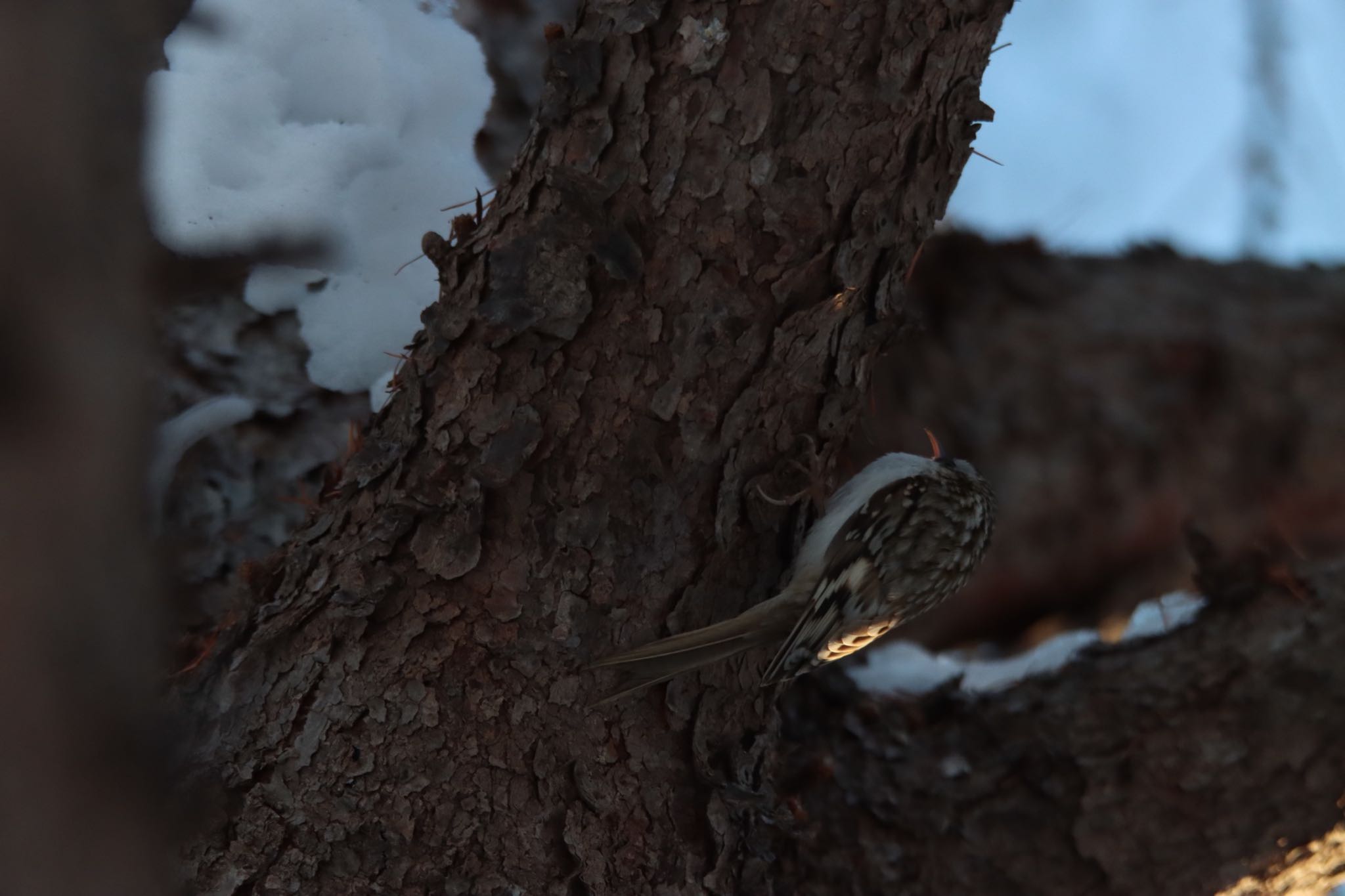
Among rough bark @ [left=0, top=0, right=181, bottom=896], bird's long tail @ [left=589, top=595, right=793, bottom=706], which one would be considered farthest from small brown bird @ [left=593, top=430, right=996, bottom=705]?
rough bark @ [left=0, top=0, right=181, bottom=896]

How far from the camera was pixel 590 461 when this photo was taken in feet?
4.55

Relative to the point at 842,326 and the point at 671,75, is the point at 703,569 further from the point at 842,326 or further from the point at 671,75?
the point at 671,75

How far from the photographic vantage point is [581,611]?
1429 millimetres

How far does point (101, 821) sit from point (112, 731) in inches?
2.7

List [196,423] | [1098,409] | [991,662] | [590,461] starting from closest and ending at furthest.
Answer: [590,461]
[196,423]
[991,662]
[1098,409]

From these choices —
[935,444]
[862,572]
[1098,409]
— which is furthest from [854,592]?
[1098,409]

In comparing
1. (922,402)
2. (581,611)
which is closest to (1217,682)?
(922,402)

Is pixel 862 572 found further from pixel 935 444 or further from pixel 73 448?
pixel 73 448

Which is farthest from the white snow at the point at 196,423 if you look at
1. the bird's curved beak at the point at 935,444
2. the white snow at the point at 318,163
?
the bird's curved beak at the point at 935,444

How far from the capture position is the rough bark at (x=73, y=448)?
495mm

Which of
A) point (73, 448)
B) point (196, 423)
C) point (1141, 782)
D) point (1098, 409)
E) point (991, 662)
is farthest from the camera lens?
point (1098, 409)

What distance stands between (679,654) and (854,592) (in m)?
0.57

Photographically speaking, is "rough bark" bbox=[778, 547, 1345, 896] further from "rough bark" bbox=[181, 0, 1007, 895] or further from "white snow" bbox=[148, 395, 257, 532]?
"white snow" bbox=[148, 395, 257, 532]

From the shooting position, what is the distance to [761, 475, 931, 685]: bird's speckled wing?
1665 mm
